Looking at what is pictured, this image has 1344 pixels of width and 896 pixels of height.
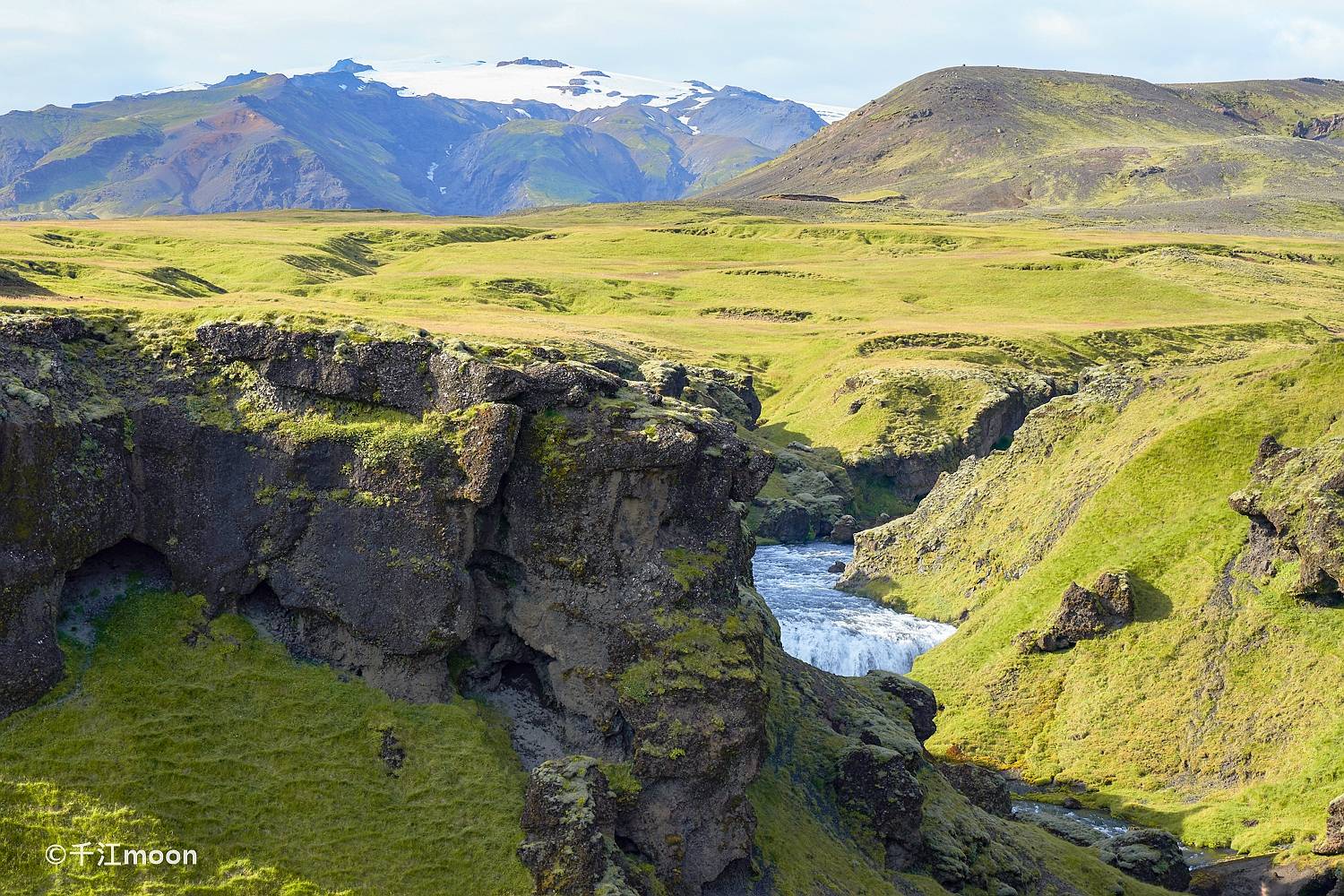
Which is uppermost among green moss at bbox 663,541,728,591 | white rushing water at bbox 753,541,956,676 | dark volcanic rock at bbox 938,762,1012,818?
green moss at bbox 663,541,728,591

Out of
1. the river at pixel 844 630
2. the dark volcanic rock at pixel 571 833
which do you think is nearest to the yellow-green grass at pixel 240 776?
the dark volcanic rock at pixel 571 833

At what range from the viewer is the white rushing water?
61969 millimetres

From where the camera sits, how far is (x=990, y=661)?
184 feet

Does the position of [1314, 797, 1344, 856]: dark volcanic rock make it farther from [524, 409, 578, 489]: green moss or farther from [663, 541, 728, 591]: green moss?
[524, 409, 578, 489]: green moss

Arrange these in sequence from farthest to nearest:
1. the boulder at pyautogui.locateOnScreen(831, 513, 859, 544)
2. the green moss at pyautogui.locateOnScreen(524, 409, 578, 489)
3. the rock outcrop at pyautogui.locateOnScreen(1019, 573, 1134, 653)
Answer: the boulder at pyautogui.locateOnScreen(831, 513, 859, 544), the rock outcrop at pyautogui.locateOnScreen(1019, 573, 1134, 653), the green moss at pyautogui.locateOnScreen(524, 409, 578, 489)

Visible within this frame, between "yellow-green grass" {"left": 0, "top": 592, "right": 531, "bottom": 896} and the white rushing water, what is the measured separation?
1387 inches

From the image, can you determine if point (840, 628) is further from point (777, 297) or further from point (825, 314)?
point (777, 297)

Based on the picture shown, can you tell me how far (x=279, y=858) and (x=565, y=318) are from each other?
11487 centimetres

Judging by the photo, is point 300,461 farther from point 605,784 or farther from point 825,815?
point 825,815

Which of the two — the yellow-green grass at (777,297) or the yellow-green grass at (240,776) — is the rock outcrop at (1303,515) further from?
the yellow-green grass at (777,297)

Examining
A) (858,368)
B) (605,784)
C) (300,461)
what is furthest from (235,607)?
(858,368)

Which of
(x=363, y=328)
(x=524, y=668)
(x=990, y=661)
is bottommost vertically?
(x=990, y=661)

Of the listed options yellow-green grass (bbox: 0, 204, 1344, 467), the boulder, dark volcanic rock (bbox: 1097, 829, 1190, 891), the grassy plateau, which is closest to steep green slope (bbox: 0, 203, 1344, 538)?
yellow-green grass (bbox: 0, 204, 1344, 467)

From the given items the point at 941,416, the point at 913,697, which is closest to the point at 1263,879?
the point at 913,697
